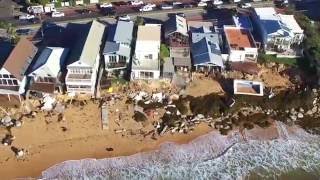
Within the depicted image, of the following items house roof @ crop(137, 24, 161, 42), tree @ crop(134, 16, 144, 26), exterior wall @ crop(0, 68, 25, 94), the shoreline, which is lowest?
the shoreline

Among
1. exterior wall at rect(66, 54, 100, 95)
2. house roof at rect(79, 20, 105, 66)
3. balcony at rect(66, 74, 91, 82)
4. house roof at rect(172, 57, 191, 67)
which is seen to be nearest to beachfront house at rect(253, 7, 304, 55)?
house roof at rect(172, 57, 191, 67)

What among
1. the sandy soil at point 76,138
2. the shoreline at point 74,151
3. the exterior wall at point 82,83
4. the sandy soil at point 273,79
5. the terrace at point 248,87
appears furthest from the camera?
the sandy soil at point 273,79

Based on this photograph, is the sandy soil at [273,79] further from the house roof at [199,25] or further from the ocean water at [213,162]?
the house roof at [199,25]

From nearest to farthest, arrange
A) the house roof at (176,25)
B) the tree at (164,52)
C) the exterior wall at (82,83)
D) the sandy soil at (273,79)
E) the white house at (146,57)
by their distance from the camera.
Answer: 1. the exterior wall at (82,83)
2. the white house at (146,57)
3. the sandy soil at (273,79)
4. the tree at (164,52)
5. the house roof at (176,25)

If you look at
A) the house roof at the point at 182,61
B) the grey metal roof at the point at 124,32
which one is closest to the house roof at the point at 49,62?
the grey metal roof at the point at 124,32

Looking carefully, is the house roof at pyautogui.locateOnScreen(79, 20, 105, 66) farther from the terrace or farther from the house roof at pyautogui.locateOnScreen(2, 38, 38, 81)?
the terrace

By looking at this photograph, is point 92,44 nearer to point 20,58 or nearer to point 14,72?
point 20,58
